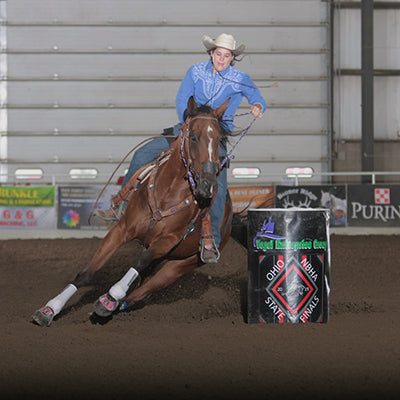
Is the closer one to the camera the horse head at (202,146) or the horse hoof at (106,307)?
the horse head at (202,146)

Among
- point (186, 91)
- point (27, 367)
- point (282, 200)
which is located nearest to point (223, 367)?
point (27, 367)

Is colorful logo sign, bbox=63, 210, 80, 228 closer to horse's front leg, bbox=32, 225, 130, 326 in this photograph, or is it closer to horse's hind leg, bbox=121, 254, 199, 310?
horse's hind leg, bbox=121, 254, 199, 310

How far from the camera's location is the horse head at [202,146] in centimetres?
455

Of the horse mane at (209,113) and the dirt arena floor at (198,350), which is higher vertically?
the horse mane at (209,113)

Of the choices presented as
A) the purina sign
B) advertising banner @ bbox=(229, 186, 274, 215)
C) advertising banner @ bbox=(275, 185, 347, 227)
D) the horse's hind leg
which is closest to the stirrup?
the horse's hind leg

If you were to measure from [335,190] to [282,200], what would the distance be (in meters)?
1.08

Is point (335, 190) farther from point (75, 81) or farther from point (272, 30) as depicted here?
point (75, 81)

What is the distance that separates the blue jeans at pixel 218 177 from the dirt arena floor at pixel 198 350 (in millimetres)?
756

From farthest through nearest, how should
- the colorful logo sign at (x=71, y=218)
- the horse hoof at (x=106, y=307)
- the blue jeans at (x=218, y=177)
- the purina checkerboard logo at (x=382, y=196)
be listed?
the colorful logo sign at (x=71, y=218) → the purina checkerboard logo at (x=382, y=196) → the blue jeans at (x=218, y=177) → the horse hoof at (x=106, y=307)

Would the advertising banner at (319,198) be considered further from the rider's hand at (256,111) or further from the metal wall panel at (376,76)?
the rider's hand at (256,111)

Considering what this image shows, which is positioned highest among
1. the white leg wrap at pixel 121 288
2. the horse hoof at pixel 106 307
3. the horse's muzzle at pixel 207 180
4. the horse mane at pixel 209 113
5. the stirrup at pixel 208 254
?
the horse mane at pixel 209 113

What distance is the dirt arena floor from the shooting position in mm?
3369

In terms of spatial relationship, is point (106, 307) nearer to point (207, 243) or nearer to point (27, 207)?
point (207, 243)

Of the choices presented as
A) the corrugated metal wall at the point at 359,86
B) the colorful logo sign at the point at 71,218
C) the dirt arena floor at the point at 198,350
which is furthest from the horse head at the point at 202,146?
the corrugated metal wall at the point at 359,86
